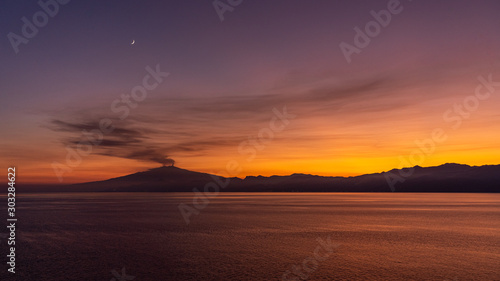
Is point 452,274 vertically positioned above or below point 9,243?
below

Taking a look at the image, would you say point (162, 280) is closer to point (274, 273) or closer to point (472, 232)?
point (274, 273)

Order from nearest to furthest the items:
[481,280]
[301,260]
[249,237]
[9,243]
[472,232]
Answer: [481,280]
[301,260]
[9,243]
[249,237]
[472,232]

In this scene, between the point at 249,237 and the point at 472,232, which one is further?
the point at 472,232

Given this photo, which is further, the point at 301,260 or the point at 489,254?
the point at 489,254

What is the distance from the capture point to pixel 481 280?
20516 mm

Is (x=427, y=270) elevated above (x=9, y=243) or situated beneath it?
situated beneath

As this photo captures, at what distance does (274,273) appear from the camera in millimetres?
22203

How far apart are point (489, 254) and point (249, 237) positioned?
65.5 feet

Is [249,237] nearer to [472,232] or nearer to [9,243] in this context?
[9,243]

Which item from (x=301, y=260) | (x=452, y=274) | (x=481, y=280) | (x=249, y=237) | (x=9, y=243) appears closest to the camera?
(x=481, y=280)

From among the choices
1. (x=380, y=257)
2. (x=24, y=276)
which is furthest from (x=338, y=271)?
(x=24, y=276)

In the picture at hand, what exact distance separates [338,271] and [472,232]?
2692cm

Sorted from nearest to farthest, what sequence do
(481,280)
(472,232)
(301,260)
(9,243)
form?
1. (481,280)
2. (301,260)
3. (9,243)
4. (472,232)

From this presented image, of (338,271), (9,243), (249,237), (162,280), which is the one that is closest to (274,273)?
(338,271)
